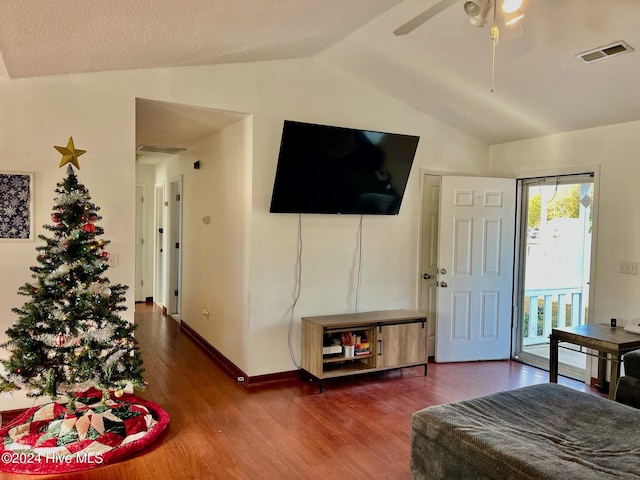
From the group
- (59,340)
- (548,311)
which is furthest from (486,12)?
(548,311)

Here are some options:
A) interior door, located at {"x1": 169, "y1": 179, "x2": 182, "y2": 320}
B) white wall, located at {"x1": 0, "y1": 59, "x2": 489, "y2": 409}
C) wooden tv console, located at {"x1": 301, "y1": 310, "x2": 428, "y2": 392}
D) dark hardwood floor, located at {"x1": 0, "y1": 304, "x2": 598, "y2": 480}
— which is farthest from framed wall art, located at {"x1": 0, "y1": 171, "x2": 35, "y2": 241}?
interior door, located at {"x1": 169, "y1": 179, "x2": 182, "y2": 320}

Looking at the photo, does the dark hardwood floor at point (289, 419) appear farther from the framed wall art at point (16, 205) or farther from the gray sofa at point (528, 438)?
the framed wall art at point (16, 205)

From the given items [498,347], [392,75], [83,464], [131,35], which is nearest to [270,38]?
[131,35]

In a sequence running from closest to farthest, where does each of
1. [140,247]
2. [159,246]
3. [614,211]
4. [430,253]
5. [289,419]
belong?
1. [289,419]
2. [614,211]
3. [430,253]
4. [159,246]
5. [140,247]

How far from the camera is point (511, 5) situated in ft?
6.90

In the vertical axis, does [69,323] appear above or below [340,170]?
below

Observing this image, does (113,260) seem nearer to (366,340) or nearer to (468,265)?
(366,340)

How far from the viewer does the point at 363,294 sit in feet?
15.4

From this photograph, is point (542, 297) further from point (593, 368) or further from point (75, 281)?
point (75, 281)

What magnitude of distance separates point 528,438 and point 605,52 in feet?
8.35

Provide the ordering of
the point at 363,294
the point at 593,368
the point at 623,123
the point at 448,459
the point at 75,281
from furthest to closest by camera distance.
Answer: the point at 363,294, the point at 593,368, the point at 623,123, the point at 75,281, the point at 448,459

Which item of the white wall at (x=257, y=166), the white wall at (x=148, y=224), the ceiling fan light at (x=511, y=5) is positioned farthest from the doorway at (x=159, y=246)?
the ceiling fan light at (x=511, y=5)

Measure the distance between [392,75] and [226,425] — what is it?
3.21 m

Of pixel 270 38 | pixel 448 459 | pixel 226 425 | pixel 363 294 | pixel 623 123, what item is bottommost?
pixel 226 425
